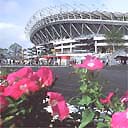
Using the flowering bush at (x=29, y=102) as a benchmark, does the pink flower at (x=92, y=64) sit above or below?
above

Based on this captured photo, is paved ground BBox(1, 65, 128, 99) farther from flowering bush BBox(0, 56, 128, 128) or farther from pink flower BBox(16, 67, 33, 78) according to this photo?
pink flower BBox(16, 67, 33, 78)

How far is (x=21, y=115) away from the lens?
83.5 inches

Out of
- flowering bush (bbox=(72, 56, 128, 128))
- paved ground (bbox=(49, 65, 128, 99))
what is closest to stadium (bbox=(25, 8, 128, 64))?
paved ground (bbox=(49, 65, 128, 99))

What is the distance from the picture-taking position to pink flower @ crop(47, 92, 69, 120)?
2138 millimetres

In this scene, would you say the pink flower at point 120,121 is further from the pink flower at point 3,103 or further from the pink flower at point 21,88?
the pink flower at point 3,103

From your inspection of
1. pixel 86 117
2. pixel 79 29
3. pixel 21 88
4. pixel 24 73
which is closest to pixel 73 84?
pixel 86 117

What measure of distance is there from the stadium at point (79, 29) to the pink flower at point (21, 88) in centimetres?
10187

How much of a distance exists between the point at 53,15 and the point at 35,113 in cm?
12340

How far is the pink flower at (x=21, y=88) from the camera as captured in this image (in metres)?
2.08

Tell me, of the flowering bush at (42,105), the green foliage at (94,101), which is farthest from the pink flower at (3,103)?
the green foliage at (94,101)

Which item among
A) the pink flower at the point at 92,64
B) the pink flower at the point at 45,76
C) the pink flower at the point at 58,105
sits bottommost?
the pink flower at the point at 58,105

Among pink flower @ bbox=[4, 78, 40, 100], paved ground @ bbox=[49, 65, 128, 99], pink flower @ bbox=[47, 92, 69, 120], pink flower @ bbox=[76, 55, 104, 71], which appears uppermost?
pink flower @ bbox=[76, 55, 104, 71]

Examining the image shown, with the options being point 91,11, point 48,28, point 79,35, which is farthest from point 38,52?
point 91,11

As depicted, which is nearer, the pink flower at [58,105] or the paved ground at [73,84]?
the pink flower at [58,105]
